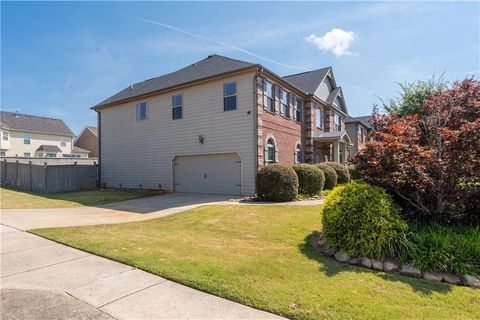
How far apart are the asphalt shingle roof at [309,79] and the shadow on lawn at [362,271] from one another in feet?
54.6

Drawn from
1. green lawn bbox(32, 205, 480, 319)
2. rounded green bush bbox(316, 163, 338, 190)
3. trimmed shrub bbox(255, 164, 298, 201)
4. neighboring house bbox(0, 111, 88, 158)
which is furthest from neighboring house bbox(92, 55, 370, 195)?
neighboring house bbox(0, 111, 88, 158)

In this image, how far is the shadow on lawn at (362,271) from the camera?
160 inches

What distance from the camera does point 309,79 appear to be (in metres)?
22.5

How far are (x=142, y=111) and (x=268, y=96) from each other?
861 cm

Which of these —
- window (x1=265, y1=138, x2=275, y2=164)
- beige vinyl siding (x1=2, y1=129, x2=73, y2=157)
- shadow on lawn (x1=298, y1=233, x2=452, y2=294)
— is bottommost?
shadow on lawn (x1=298, y1=233, x2=452, y2=294)

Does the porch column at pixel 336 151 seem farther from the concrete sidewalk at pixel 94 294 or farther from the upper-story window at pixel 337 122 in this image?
the concrete sidewalk at pixel 94 294

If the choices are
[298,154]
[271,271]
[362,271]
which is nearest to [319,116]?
[298,154]

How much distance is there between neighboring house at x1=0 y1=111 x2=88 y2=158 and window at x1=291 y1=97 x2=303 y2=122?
109 ft

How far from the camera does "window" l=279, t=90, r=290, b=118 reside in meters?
16.5

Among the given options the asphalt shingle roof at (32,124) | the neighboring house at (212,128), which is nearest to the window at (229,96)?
the neighboring house at (212,128)

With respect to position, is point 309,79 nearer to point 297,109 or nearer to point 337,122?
point 337,122

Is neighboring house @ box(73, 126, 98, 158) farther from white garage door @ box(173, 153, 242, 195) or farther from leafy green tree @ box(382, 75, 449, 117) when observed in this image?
leafy green tree @ box(382, 75, 449, 117)

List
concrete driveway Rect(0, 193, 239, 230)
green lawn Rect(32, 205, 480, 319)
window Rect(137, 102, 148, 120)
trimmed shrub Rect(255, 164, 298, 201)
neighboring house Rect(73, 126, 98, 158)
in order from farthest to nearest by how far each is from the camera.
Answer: neighboring house Rect(73, 126, 98, 158) < window Rect(137, 102, 148, 120) < trimmed shrub Rect(255, 164, 298, 201) < concrete driveway Rect(0, 193, 239, 230) < green lawn Rect(32, 205, 480, 319)

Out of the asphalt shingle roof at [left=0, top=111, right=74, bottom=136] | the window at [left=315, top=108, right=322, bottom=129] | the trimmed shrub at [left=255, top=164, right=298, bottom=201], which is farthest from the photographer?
the asphalt shingle roof at [left=0, top=111, right=74, bottom=136]
